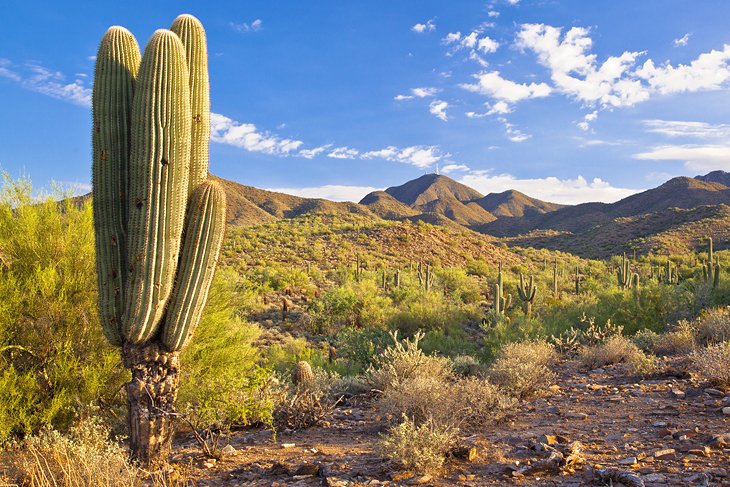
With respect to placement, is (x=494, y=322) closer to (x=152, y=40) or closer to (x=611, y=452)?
(x=611, y=452)

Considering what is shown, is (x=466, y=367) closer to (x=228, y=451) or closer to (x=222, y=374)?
(x=222, y=374)

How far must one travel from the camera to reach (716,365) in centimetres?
686

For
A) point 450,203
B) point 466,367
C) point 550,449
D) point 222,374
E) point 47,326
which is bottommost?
point 466,367

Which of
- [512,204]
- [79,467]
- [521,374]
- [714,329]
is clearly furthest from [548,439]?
[512,204]

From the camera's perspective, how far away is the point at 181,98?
17.5ft

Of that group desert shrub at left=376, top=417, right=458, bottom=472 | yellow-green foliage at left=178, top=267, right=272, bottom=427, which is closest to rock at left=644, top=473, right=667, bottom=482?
desert shrub at left=376, top=417, right=458, bottom=472

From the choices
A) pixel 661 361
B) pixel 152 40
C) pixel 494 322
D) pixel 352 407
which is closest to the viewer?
pixel 152 40

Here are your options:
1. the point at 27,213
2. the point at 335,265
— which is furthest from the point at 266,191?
the point at 27,213

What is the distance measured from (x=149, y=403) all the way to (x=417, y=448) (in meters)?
2.75

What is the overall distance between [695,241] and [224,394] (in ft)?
159

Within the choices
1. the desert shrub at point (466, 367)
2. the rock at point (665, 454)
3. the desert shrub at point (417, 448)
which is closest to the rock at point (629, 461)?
the rock at point (665, 454)

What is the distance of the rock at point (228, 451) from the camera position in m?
5.95

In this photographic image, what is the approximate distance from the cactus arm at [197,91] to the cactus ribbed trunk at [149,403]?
5.82ft

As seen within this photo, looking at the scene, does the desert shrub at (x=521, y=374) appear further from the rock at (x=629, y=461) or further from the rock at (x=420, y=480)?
the rock at (x=420, y=480)
